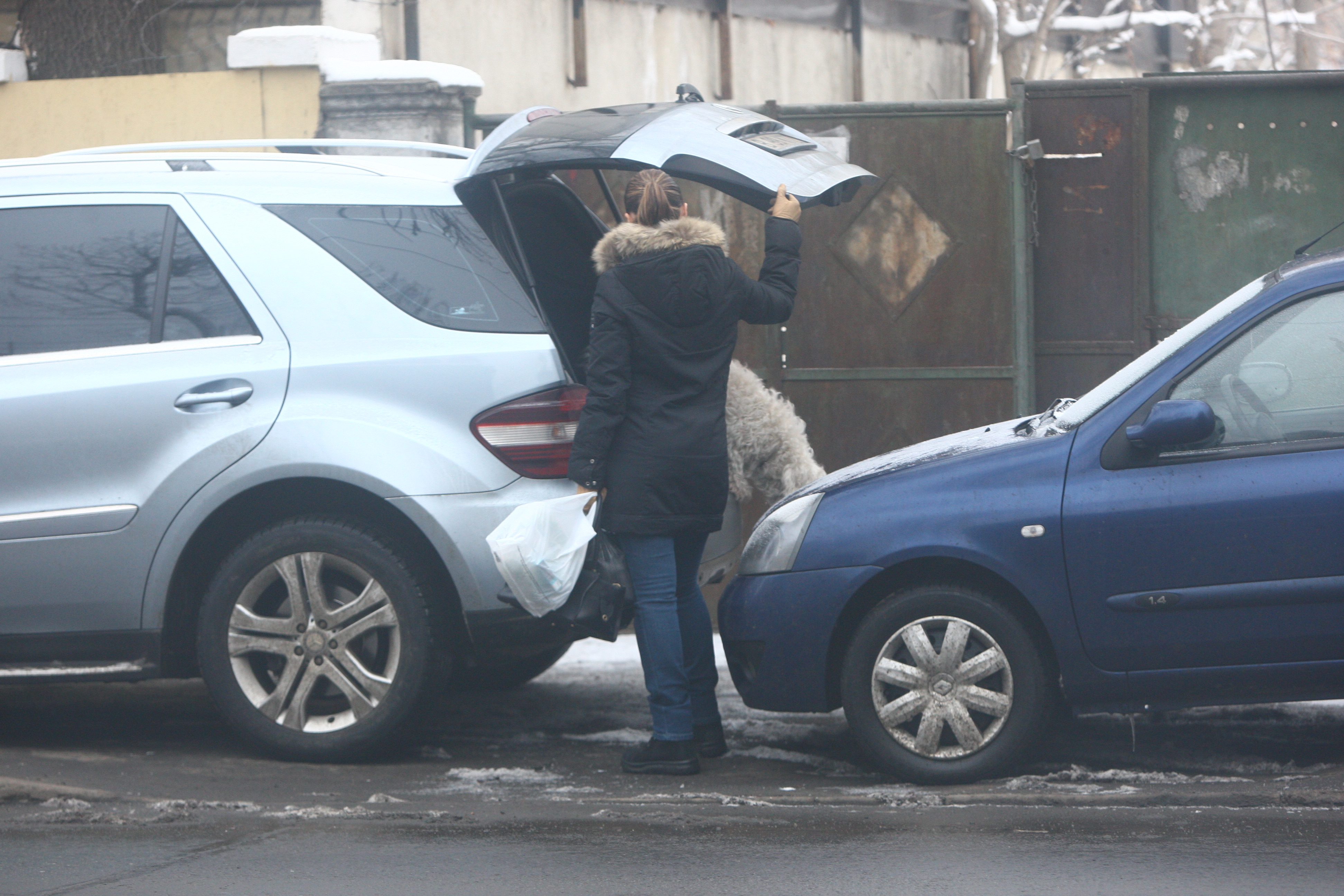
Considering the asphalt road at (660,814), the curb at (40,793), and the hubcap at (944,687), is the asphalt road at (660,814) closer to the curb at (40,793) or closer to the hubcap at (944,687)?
the curb at (40,793)

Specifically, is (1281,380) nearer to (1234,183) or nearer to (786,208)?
(786,208)

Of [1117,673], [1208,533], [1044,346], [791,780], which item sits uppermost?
[1044,346]

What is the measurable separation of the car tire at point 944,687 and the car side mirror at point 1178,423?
0.69m

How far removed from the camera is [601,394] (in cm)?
495

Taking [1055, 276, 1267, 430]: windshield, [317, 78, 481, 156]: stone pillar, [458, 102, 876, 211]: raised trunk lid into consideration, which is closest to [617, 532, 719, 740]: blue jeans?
[458, 102, 876, 211]: raised trunk lid

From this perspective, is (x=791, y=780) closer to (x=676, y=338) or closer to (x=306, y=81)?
(x=676, y=338)

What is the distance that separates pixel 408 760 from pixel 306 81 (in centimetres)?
430

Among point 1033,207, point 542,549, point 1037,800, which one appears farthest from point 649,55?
point 1037,800

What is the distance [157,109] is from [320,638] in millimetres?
4597

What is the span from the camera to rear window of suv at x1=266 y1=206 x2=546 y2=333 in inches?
202

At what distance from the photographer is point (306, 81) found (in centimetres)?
834

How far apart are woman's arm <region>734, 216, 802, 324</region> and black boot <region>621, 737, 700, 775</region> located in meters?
1.42

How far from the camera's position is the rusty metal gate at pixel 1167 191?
7598 millimetres

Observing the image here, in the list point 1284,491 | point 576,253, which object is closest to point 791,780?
point 1284,491
